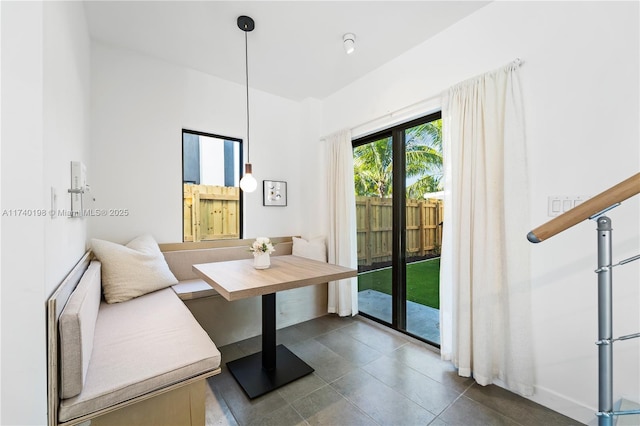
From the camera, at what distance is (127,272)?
6.81ft

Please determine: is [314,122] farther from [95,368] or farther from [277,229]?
[95,368]

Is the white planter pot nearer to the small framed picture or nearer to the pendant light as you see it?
the pendant light

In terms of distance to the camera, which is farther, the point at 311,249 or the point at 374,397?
the point at 311,249

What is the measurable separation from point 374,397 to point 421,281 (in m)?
1.26

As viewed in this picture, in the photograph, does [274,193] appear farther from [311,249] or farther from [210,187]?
[311,249]

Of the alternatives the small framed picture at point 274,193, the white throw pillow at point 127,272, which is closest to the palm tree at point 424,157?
the small framed picture at point 274,193

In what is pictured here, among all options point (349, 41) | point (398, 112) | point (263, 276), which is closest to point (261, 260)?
point (263, 276)

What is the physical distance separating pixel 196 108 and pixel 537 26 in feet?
10.1

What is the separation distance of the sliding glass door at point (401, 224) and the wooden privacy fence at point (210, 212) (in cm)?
156

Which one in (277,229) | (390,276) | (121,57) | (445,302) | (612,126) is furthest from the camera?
(277,229)

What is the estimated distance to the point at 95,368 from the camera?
1.19 meters

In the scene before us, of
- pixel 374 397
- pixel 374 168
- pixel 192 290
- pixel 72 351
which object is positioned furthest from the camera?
pixel 374 168

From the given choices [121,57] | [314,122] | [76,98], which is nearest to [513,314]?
[314,122]

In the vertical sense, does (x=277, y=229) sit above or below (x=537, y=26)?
below
